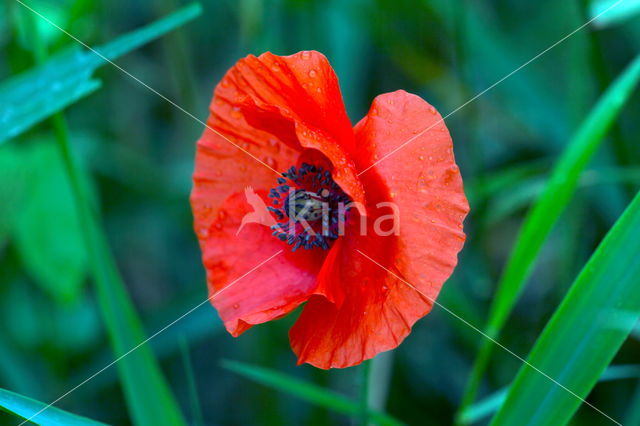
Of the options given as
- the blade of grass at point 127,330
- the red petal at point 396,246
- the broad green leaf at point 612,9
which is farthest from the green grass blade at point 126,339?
the broad green leaf at point 612,9

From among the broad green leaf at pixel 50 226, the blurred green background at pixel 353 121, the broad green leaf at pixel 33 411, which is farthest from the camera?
the blurred green background at pixel 353 121

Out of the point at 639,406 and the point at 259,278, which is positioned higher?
the point at 259,278

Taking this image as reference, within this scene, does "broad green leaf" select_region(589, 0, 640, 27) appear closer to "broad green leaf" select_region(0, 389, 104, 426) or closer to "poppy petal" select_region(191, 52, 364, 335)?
"poppy petal" select_region(191, 52, 364, 335)

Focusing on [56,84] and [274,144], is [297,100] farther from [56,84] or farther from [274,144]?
[56,84]

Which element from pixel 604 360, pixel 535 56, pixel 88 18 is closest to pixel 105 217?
pixel 88 18

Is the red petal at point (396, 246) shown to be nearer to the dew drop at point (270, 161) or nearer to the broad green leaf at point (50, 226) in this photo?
the dew drop at point (270, 161)

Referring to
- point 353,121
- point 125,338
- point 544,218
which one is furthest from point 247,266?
point 353,121

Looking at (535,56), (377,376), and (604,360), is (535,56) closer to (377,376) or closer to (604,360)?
(377,376)
